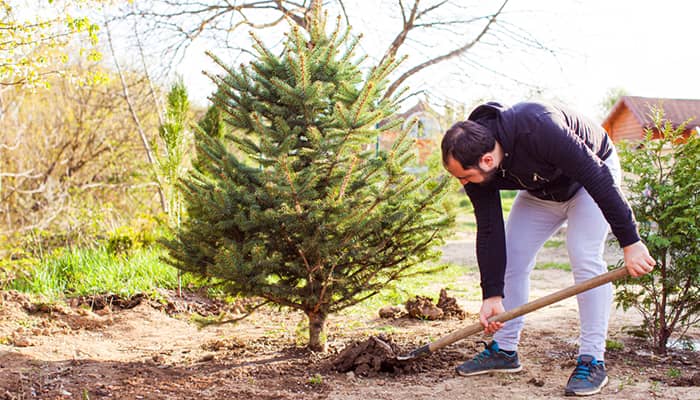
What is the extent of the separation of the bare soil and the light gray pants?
0.93 ft

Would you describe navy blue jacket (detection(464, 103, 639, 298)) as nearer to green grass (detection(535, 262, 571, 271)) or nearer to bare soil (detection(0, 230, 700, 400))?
bare soil (detection(0, 230, 700, 400))

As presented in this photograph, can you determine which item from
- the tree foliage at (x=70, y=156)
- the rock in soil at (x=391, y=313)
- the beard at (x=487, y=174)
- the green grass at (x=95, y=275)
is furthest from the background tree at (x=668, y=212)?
the tree foliage at (x=70, y=156)

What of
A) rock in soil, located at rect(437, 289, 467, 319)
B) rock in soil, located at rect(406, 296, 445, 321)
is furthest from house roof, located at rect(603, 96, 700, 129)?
rock in soil, located at rect(406, 296, 445, 321)

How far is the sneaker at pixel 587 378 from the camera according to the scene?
9.48 feet

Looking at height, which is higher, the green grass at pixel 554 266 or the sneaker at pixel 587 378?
the sneaker at pixel 587 378

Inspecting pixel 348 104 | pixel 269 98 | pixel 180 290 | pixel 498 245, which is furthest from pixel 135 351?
pixel 498 245

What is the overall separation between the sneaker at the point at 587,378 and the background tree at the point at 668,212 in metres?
0.91

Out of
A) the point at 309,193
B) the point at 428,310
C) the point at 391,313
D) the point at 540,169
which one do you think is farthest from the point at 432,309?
the point at 540,169

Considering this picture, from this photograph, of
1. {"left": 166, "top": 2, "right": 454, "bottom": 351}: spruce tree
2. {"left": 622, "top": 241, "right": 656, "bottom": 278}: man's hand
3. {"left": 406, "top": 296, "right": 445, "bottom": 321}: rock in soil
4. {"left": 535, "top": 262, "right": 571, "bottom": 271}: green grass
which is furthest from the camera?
{"left": 535, "top": 262, "right": 571, "bottom": 271}: green grass

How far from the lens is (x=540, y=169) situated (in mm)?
2777

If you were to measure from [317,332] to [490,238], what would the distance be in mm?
1407

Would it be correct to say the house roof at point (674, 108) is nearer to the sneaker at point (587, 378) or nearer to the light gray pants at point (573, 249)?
the light gray pants at point (573, 249)

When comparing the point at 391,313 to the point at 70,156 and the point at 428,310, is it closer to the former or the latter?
the point at 428,310

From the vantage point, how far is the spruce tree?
3258mm
